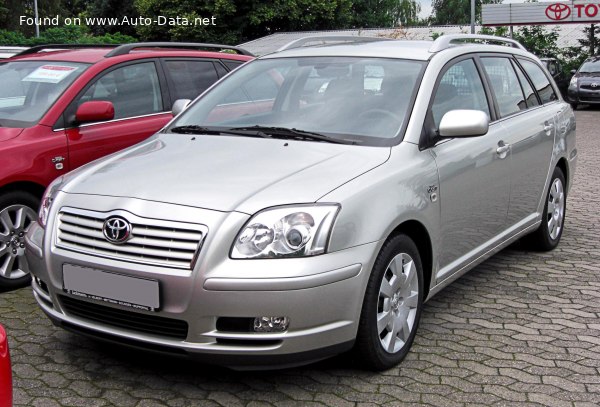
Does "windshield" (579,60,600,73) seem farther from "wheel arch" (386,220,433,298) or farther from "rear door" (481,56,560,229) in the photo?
"wheel arch" (386,220,433,298)

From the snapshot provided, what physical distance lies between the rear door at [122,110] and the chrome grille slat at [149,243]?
2145 millimetres

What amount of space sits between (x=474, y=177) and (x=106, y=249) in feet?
7.64

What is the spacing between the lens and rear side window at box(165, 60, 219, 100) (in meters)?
6.78

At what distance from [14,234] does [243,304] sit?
264 cm

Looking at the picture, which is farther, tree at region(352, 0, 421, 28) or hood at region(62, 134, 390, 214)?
tree at region(352, 0, 421, 28)

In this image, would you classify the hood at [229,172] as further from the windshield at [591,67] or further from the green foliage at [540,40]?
the green foliage at [540,40]

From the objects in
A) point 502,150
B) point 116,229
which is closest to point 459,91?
point 502,150

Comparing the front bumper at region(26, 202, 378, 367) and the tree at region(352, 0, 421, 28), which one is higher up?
the tree at region(352, 0, 421, 28)

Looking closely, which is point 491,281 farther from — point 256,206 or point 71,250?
point 71,250

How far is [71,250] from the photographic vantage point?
375 cm

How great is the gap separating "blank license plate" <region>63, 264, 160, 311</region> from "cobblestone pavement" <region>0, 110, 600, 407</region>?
1.60ft

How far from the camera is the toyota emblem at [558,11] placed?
32531 millimetres

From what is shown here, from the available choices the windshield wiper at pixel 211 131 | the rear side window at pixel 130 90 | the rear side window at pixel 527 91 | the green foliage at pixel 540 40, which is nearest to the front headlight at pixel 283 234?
the windshield wiper at pixel 211 131

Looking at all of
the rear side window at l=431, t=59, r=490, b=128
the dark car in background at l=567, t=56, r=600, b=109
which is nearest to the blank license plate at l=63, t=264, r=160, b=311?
the rear side window at l=431, t=59, r=490, b=128
